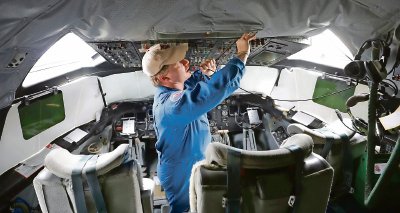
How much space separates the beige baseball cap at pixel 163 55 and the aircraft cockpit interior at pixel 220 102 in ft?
0.26

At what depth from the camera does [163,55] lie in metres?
2.39

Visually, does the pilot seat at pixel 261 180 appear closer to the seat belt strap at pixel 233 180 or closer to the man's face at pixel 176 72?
the seat belt strap at pixel 233 180

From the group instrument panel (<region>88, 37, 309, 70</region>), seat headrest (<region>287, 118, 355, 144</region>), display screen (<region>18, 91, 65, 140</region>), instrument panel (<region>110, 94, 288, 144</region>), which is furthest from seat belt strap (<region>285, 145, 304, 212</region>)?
instrument panel (<region>110, 94, 288, 144</region>)

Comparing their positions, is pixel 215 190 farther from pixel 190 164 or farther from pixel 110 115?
pixel 110 115

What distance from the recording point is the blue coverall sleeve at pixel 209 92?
210cm

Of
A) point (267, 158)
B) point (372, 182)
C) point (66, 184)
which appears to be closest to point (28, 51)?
point (66, 184)

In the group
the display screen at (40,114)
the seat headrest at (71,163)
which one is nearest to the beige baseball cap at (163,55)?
the seat headrest at (71,163)

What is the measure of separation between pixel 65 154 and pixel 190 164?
1.10 metres

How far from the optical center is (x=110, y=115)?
468 centimetres

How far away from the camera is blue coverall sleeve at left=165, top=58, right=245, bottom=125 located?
6.89ft

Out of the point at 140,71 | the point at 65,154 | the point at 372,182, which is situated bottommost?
the point at 372,182

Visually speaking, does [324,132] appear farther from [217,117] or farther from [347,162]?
[217,117]

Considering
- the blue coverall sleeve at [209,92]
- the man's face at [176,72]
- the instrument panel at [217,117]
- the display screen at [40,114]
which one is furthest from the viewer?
the instrument panel at [217,117]

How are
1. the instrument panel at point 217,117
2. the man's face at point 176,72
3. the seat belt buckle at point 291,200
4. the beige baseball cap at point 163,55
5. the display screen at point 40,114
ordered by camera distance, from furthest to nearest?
the instrument panel at point 217,117 → the display screen at point 40,114 → the man's face at point 176,72 → the beige baseball cap at point 163,55 → the seat belt buckle at point 291,200
